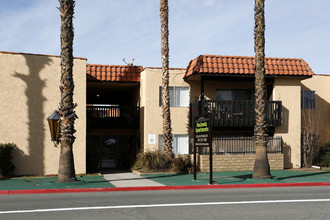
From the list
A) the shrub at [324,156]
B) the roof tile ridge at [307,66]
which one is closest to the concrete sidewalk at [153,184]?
the shrub at [324,156]

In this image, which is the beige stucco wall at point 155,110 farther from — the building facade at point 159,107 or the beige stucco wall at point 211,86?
the beige stucco wall at point 211,86

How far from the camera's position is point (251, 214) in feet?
33.0

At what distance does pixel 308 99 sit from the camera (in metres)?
28.0

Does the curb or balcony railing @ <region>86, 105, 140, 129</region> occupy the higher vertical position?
balcony railing @ <region>86, 105, 140, 129</region>

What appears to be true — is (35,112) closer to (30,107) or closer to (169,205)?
(30,107)

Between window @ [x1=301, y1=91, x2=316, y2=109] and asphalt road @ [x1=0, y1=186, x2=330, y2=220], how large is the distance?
14251 millimetres

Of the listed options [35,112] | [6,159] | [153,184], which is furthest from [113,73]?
[153,184]

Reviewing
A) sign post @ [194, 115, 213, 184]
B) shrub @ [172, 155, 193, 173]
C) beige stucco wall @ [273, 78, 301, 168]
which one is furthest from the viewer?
beige stucco wall @ [273, 78, 301, 168]

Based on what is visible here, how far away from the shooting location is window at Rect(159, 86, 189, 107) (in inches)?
1000

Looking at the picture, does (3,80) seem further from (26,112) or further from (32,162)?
(32,162)

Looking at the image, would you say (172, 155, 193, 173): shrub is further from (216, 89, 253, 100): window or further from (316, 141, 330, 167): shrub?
(316, 141, 330, 167): shrub

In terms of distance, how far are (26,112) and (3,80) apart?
194 centimetres

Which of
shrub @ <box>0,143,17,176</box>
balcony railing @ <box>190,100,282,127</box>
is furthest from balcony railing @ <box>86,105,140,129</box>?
shrub @ <box>0,143,17,176</box>

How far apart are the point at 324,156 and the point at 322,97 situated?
463cm
